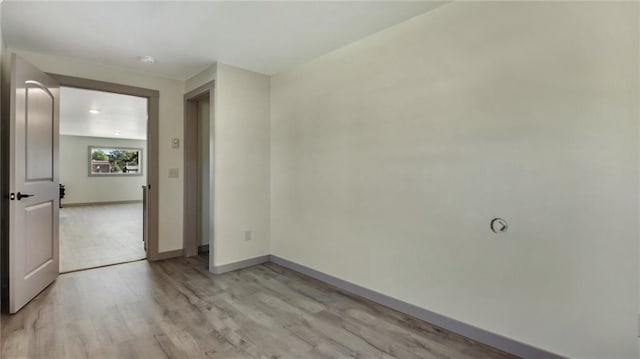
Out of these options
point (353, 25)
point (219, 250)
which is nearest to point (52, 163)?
point (219, 250)

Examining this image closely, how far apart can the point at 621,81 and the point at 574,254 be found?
0.91m

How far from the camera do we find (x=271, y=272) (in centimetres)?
336

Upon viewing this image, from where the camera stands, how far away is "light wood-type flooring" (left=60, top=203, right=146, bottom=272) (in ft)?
12.4

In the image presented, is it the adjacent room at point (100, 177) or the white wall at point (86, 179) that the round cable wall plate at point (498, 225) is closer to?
the adjacent room at point (100, 177)

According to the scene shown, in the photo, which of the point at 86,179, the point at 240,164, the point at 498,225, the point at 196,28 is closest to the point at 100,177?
the point at 86,179

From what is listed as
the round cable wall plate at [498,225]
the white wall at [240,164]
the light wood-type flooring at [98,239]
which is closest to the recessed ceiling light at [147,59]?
the white wall at [240,164]

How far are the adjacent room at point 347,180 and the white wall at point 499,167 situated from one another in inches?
0.4

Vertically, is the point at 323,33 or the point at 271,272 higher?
the point at 323,33

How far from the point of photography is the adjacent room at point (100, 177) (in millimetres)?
4328

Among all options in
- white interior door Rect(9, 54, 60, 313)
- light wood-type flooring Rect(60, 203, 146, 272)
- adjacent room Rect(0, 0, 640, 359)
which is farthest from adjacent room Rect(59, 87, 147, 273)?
white interior door Rect(9, 54, 60, 313)

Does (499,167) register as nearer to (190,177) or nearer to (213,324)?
(213,324)

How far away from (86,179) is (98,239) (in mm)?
6036

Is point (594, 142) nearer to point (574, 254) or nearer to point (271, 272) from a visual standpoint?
point (574, 254)

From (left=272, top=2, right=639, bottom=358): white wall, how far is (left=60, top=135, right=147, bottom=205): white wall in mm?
9797
